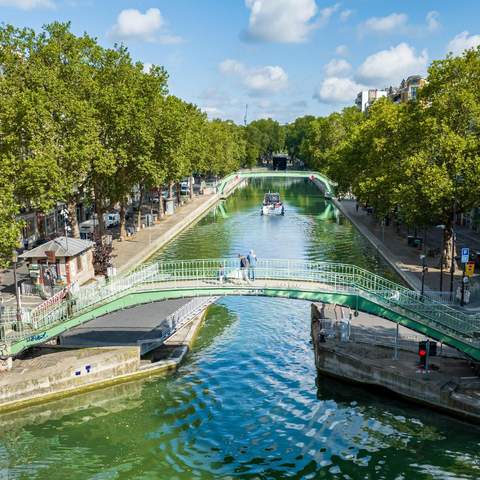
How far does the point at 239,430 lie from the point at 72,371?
28.3ft

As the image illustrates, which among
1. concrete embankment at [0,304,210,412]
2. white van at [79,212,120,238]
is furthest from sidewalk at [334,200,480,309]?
white van at [79,212,120,238]

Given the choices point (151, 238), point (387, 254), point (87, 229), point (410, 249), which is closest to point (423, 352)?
point (387, 254)

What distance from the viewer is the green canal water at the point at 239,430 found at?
2105cm

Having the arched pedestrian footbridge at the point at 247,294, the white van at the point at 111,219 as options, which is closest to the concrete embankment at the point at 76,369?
the arched pedestrian footbridge at the point at 247,294

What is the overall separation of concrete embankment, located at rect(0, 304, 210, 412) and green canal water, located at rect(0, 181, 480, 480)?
546mm

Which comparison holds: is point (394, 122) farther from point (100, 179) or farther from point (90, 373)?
point (90, 373)

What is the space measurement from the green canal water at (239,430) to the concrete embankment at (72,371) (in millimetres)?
546

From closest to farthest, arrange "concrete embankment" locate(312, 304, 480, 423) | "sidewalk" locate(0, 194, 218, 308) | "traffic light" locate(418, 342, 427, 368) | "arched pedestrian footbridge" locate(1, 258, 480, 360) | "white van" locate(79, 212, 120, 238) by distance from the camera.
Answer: "concrete embankment" locate(312, 304, 480, 423), "traffic light" locate(418, 342, 427, 368), "arched pedestrian footbridge" locate(1, 258, 480, 360), "sidewalk" locate(0, 194, 218, 308), "white van" locate(79, 212, 120, 238)

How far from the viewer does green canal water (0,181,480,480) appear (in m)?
21.0

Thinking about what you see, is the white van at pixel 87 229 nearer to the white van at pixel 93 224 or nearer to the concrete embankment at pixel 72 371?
the white van at pixel 93 224

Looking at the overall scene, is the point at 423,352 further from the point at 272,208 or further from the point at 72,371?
the point at 272,208

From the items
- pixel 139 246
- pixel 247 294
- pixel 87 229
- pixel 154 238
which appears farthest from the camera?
pixel 87 229

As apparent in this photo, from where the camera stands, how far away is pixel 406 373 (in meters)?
25.6

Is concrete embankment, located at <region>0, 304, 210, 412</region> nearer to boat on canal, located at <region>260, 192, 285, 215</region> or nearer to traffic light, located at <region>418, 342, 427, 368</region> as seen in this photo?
traffic light, located at <region>418, 342, 427, 368</region>
